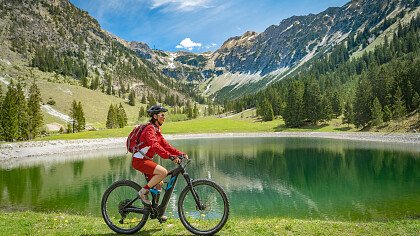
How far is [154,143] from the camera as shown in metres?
9.62

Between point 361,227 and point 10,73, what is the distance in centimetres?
22563

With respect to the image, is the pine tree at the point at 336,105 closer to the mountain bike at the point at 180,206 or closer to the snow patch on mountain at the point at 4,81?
the mountain bike at the point at 180,206

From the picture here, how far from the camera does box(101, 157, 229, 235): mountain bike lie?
10.0 meters

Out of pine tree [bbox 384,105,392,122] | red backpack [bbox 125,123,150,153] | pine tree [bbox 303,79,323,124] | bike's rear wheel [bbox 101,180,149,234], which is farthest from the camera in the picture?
pine tree [bbox 303,79,323,124]

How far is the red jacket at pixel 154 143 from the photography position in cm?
957

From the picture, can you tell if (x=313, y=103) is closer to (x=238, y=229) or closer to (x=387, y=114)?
(x=387, y=114)

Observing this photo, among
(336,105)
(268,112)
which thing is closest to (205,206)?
(336,105)

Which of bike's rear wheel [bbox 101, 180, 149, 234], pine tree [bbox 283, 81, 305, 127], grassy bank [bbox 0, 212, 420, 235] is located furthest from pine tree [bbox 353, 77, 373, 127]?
bike's rear wheel [bbox 101, 180, 149, 234]

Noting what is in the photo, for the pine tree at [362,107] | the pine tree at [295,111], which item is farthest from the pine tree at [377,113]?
the pine tree at [295,111]

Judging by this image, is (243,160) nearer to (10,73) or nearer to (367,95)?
(367,95)

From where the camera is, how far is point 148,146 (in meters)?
9.78

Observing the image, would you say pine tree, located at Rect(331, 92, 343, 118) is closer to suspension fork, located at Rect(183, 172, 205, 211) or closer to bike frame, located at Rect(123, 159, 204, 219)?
suspension fork, located at Rect(183, 172, 205, 211)

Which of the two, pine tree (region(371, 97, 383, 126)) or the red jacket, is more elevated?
pine tree (region(371, 97, 383, 126))

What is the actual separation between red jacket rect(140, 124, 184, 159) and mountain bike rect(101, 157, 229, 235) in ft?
1.99
